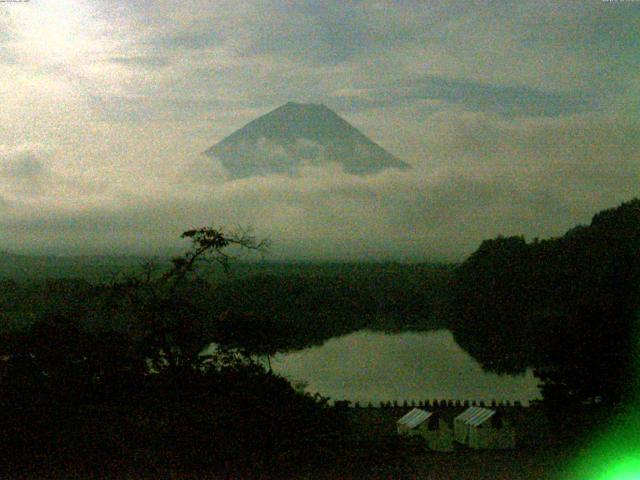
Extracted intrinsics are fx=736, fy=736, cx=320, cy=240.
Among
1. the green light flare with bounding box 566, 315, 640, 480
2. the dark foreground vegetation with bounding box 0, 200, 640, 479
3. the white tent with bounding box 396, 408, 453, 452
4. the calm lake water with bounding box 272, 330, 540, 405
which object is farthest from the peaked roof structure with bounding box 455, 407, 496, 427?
the calm lake water with bounding box 272, 330, 540, 405

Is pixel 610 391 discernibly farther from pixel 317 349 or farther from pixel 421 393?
pixel 317 349

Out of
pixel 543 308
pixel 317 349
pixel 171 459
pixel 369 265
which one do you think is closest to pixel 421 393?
pixel 317 349

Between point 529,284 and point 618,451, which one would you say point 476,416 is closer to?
point 618,451

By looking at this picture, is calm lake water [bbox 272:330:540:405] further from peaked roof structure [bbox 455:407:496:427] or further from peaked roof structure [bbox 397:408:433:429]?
peaked roof structure [bbox 455:407:496:427]

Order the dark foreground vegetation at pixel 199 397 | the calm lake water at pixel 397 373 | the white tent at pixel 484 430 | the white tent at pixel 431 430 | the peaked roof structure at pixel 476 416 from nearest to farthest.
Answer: the dark foreground vegetation at pixel 199 397 → the white tent at pixel 484 430 → the peaked roof structure at pixel 476 416 → the white tent at pixel 431 430 → the calm lake water at pixel 397 373

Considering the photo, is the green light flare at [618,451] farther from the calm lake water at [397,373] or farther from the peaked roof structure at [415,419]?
the calm lake water at [397,373]

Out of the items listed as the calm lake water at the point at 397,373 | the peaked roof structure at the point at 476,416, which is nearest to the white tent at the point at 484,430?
the peaked roof structure at the point at 476,416
